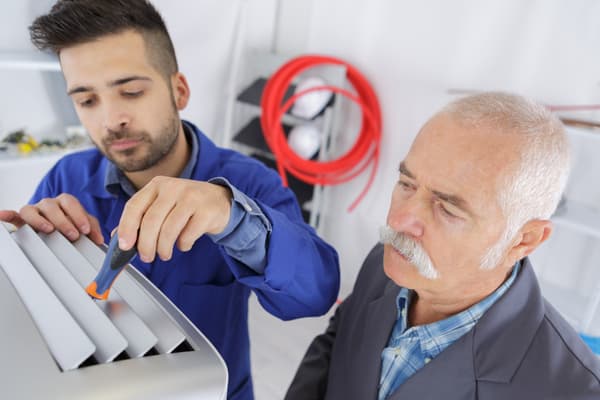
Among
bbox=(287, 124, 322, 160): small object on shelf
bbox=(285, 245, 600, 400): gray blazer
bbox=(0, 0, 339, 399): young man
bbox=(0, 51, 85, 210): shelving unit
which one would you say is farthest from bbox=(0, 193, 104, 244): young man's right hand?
bbox=(287, 124, 322, 160): small object on shelf

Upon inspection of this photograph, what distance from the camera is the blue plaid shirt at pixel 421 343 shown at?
0.79 meters

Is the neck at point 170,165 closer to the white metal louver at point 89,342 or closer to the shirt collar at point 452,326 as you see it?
the white metal louver at point 89,342

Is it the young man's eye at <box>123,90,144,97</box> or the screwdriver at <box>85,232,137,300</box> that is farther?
the young man's eye at <box>123,90,144,97</box>

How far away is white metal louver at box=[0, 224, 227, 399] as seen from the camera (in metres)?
0.34

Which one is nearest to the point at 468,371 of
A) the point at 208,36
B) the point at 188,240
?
the point at 188,240

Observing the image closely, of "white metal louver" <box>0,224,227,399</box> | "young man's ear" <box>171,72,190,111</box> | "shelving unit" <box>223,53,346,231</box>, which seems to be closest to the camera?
"white metal louver" <box>0,224,227,399</box>

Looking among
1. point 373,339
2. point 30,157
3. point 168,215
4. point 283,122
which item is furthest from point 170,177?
point 283,122

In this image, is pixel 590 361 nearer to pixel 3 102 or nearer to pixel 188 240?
pixel 188 240

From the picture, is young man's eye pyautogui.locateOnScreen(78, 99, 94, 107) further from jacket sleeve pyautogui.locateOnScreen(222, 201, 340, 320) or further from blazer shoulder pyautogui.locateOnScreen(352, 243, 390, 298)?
blazer shoulder pyautogui.locateOnScreen(352, 243, 390, 298)

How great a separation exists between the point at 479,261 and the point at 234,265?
40 centimetres

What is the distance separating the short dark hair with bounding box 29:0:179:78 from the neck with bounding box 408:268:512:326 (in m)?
0.72

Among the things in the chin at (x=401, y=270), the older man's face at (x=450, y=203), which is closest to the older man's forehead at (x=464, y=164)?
the older man's face at (x=450, y=203)

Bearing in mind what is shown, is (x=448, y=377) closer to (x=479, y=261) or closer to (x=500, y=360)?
(x=500, y=360)

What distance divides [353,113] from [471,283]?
208 cm
